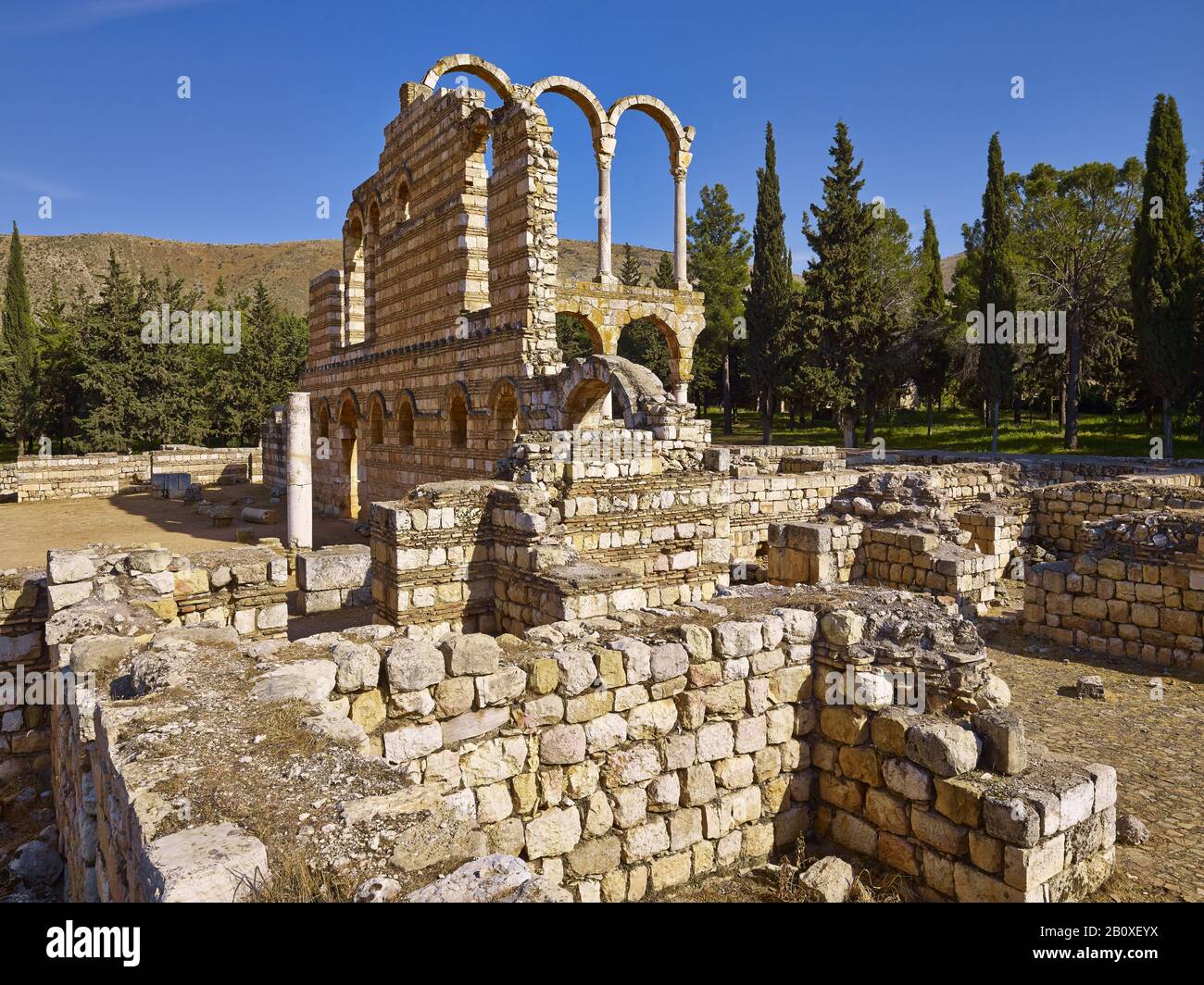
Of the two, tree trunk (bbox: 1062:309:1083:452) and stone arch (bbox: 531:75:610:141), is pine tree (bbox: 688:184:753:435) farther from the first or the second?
stone arch (bbox: 531:75:610:141)

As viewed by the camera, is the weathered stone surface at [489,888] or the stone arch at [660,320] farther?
the stone arch at [660,320]

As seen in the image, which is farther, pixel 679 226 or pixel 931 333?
pixel 931 333

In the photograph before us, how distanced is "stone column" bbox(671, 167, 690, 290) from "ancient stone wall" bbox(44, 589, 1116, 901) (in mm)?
18468

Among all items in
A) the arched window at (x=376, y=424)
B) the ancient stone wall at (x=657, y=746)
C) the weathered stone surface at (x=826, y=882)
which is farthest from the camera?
the arched window at (x=376, y=424)

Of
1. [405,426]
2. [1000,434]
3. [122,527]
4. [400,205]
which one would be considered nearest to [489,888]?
[405,426]

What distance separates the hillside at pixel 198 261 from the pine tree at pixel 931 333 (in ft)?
151

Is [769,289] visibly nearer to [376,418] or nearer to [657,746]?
[376,418]

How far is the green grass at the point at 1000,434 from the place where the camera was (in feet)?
92.9

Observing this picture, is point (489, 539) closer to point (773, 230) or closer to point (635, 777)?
point (635, 777)

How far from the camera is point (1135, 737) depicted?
6.86 metres

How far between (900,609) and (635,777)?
2.37 meters

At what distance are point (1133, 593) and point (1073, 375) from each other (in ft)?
71.0

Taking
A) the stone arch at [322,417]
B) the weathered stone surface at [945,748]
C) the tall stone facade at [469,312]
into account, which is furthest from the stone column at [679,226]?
the weathered stone surface at [945,748]

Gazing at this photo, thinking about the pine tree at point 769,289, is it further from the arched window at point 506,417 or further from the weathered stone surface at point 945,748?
the weathered stone surface at point 945,748
